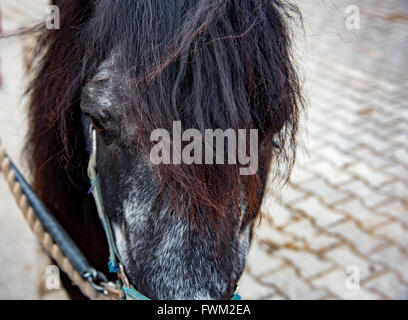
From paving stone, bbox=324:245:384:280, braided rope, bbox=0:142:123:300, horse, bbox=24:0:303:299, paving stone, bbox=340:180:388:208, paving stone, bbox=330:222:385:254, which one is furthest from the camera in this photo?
paving stone, bbox=340:180:388:208

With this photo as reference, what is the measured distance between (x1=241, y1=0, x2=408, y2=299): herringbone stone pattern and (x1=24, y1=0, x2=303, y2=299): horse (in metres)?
0.64

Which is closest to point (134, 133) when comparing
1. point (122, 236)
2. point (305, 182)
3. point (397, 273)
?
point (122, 236)

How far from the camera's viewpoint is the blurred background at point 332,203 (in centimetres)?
294

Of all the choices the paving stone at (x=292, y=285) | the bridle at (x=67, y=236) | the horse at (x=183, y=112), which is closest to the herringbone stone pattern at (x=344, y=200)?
the paving stone at (x=292, y=285)

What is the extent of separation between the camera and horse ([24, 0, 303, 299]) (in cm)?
118

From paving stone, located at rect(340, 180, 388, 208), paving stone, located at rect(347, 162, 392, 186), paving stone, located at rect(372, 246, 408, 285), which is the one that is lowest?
paving stone, located at rect(372, 246, 408, 285)

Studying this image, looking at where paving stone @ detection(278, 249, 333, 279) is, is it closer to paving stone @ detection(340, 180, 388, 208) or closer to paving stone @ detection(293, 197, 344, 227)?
paving stone @ detection(293, 197, 344, 227)

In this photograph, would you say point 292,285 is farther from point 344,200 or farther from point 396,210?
point 396,210

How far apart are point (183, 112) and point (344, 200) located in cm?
280

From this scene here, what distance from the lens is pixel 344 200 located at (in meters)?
3.64

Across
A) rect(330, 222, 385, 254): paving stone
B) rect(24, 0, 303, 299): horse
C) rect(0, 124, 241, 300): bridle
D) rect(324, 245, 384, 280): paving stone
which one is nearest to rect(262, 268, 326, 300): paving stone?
rect(324, 245, 384, 280): paving stone

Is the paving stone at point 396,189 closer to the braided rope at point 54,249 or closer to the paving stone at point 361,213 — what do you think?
the paving stone at point 361,213
